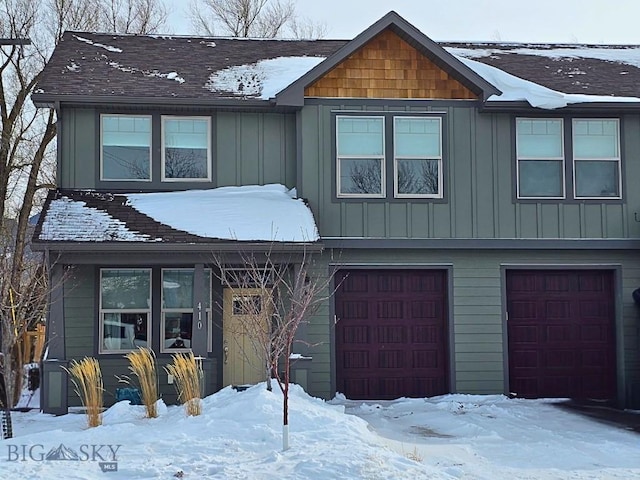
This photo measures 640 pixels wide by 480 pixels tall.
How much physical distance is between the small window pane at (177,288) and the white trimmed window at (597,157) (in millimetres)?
7324

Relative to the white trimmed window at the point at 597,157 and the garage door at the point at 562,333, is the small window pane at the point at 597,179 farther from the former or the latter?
the garage door at the point at 562,333

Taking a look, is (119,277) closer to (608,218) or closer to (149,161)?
(149,161)

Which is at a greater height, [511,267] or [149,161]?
[149,161]

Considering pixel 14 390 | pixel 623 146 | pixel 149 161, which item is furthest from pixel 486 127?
pixel 14 390

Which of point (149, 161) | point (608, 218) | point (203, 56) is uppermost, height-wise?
point (203, 56)

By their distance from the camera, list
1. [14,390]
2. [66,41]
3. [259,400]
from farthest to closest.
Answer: [14,390]
[66,41]
[259,400]

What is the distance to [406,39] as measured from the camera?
15.0 meters

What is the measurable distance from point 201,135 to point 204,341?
385 cm

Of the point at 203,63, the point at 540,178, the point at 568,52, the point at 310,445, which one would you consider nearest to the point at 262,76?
the point at 203,63

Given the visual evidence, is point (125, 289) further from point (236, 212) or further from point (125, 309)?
point (236, 212)

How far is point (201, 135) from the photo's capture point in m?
15.0

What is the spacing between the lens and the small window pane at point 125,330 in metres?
Answer: 14.4

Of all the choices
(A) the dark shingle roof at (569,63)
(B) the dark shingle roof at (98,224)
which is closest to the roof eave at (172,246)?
(B) the dark shingle roof at (98,224)

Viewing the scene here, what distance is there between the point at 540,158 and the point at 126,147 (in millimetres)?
7547
